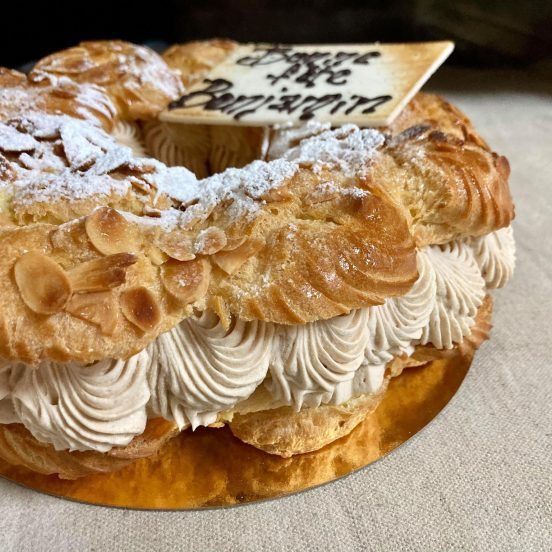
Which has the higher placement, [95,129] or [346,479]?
[95,129]

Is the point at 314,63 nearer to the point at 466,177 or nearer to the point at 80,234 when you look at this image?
the point at 466,177

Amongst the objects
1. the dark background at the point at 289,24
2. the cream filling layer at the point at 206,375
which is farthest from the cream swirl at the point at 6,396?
the dark background at the point at 289,24

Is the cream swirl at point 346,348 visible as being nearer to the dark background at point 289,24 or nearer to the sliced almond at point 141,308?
the sliced almond at point 141,308

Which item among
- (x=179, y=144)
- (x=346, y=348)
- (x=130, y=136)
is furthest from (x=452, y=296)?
(x=130, y=136)

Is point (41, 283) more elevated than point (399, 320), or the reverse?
point (41, 283)

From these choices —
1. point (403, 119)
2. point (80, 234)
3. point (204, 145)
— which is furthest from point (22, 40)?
point (80, 234)

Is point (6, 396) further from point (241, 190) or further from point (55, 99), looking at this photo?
point (55, 99)

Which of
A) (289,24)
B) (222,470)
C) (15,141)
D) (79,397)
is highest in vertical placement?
(15,141)

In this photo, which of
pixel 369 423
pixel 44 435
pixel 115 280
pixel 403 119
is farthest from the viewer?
pixel 403 119
